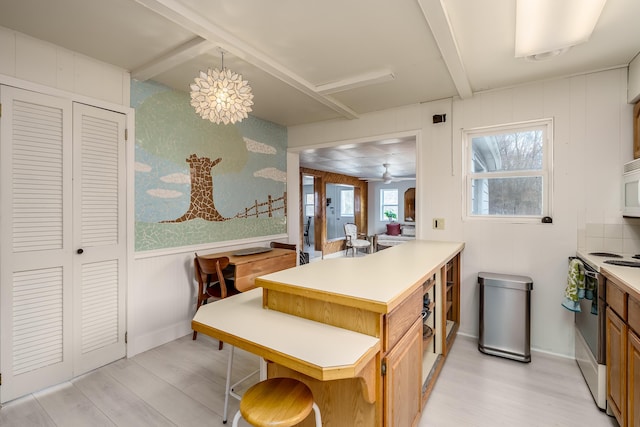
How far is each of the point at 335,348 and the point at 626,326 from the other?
160 centimetres

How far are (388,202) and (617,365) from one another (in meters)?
8.03

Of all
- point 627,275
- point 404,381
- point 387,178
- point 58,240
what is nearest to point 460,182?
point 627,275

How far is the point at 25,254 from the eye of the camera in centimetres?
205

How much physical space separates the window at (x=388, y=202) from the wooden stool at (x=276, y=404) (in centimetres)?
846

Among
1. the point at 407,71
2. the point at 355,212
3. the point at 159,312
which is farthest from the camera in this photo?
the point at 355,212

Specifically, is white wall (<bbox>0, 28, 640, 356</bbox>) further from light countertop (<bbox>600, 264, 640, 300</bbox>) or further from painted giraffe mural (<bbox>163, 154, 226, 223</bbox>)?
light countertop (<bbox>600, 264, 640, 300</bbox>)

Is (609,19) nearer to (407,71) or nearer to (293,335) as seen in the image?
(407,71)

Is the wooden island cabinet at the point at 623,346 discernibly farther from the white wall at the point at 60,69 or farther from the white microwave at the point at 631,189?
the white wall at the point at 60,69

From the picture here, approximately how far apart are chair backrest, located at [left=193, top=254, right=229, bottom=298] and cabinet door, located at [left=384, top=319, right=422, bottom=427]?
5.65 feet

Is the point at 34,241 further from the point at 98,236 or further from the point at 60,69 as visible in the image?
the point at 60,69

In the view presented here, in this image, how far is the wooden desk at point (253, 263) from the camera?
2.78 metres

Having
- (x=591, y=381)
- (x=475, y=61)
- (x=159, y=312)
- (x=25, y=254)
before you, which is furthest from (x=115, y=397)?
(x=475, y=61)

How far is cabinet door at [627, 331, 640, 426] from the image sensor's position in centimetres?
145

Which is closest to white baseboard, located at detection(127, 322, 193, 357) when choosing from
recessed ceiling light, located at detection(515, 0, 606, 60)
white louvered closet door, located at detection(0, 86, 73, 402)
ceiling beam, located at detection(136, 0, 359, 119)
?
white louvered closet door, located at detection(0, 86, 73, 402)
